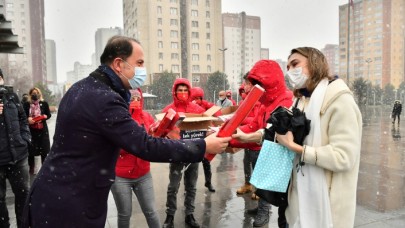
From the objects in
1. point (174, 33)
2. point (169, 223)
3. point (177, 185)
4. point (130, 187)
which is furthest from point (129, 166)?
point (174, 33)

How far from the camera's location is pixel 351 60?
9775 centimetres

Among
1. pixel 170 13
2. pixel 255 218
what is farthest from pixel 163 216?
pixel 170 13

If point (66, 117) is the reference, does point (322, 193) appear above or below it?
below

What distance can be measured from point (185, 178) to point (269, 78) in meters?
1.93

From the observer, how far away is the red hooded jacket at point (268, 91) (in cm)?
359

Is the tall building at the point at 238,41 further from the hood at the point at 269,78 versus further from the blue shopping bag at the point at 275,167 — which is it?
the blue shopping bag at the point at 275,167

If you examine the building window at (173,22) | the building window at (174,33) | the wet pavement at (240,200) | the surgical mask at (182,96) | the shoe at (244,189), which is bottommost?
the wet pavement at (240,200)

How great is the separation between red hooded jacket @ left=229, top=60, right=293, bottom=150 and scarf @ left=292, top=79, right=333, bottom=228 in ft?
3.70

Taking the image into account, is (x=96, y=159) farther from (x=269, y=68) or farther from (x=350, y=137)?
(x=269, y=68)

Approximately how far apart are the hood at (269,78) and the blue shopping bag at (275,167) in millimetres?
1430

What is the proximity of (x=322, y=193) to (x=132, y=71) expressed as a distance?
4.95 feet

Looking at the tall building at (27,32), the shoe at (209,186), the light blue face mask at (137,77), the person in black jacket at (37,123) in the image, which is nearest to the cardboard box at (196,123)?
the light blue face mask at (137,77)

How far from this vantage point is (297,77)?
241cm

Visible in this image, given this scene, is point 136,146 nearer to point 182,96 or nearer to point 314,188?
point 314,188
